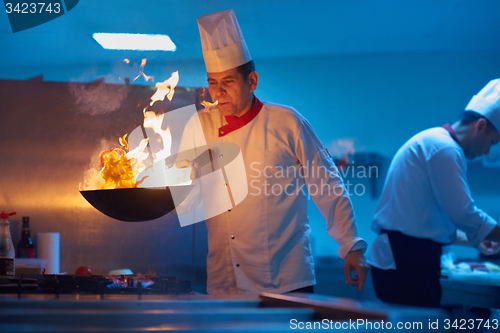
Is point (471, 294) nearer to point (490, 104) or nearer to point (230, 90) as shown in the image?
point (490, 104)

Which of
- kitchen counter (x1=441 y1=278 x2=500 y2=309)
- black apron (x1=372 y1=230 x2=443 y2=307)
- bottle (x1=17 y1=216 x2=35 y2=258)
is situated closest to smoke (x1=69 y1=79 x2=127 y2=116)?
bottle (x1=17 y1=216 x2=35 y2=258)

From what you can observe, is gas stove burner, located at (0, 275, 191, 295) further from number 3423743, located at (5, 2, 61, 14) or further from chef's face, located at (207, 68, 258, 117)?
number 3423743, located at (5, 2, 61, 14)

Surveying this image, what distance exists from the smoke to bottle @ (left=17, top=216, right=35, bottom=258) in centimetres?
68

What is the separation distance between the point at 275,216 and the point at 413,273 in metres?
0.71

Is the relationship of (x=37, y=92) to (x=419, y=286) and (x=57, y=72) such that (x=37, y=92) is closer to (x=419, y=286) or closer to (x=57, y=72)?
(x=57, y=72)

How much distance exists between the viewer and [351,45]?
129 inches

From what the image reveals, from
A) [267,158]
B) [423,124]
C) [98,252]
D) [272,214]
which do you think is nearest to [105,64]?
[98,252]

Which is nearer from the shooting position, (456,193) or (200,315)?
(200,315)

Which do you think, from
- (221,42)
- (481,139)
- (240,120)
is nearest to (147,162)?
(240,120)

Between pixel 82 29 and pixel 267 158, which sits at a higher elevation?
pixel 82 29

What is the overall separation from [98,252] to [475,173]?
3070mm

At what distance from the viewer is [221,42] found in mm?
1686

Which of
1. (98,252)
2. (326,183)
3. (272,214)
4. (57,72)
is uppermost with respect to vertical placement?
(57,72)

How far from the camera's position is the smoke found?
7.22 ft
